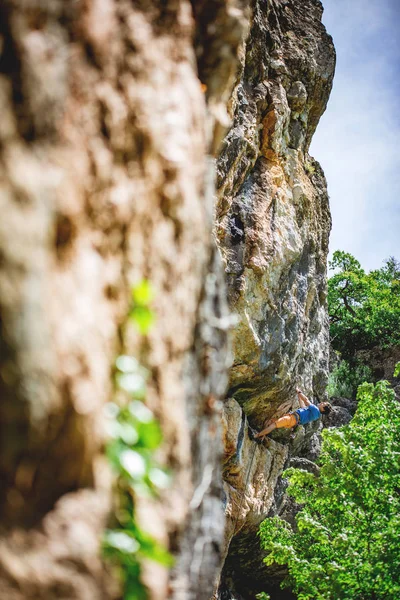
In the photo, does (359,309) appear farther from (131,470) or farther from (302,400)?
(131,470)

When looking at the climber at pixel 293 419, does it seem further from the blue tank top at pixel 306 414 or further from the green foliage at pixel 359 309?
the green foliage at pixel 359 309

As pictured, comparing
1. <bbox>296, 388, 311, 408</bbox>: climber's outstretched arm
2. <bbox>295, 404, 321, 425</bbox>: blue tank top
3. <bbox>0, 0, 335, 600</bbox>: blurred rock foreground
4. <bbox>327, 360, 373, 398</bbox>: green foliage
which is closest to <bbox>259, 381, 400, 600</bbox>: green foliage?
<bbox>295, 404, 321, 425</bbox>: blue tank top

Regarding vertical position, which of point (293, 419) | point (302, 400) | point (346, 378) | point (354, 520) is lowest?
point (354, 520)

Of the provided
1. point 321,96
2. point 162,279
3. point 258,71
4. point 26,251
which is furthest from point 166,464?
point 321,96

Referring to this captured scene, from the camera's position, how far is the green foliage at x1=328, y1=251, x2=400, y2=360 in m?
18.7

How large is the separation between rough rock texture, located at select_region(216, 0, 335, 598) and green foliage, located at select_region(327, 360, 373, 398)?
6300 millimetres

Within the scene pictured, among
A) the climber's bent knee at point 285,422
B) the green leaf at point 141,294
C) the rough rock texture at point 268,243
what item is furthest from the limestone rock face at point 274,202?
the green leaf at point 141,294

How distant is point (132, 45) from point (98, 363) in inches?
56.0

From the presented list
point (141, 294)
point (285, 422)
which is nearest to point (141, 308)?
point (141, 294)

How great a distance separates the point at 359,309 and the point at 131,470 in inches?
805

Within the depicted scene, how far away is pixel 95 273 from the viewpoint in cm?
149

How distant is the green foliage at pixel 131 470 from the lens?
135cm

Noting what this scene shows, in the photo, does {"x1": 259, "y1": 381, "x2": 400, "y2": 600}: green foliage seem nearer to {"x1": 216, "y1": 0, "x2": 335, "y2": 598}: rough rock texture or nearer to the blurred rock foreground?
{"x1": 216, "y1": 0, "x2": 335, "y2": 598}: rough rock texture

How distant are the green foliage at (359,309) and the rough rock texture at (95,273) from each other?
18469 millimetres
